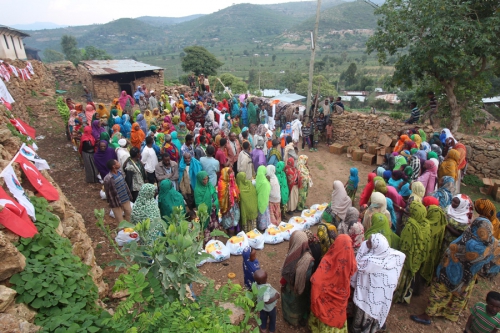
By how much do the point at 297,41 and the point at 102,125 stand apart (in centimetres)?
10583

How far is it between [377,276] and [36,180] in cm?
430

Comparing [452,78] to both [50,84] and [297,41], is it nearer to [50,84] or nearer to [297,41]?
[50,84]

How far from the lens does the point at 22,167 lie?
3482mm

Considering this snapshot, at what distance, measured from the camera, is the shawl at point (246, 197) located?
5297mm

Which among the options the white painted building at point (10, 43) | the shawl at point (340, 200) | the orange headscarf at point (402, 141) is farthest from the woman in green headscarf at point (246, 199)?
the white painted building at point (10, 43)

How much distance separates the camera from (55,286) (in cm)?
240

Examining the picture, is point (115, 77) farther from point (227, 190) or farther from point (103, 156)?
point (227, 190)

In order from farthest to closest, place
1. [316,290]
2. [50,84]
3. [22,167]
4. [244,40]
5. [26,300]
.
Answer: [244,40], [50,84], [22,167], [316,290], [26,300]

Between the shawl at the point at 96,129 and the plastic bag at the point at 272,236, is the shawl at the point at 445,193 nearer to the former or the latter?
the plastic bag at the point at 272,236

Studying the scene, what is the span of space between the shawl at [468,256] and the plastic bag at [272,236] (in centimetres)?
260

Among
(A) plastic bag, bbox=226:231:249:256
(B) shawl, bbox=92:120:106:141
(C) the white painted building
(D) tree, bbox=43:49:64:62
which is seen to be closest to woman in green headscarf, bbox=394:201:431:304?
(A) plastic bag, bbox=226:231:249:256

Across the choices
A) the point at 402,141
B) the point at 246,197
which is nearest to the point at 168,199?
the point at 246,197

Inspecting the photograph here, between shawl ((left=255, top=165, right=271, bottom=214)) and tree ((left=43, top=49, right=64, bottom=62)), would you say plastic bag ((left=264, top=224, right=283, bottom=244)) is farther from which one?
tree ((left=43, top=49, right=64, bottom=62))

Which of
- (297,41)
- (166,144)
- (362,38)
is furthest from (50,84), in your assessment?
(297,41)
